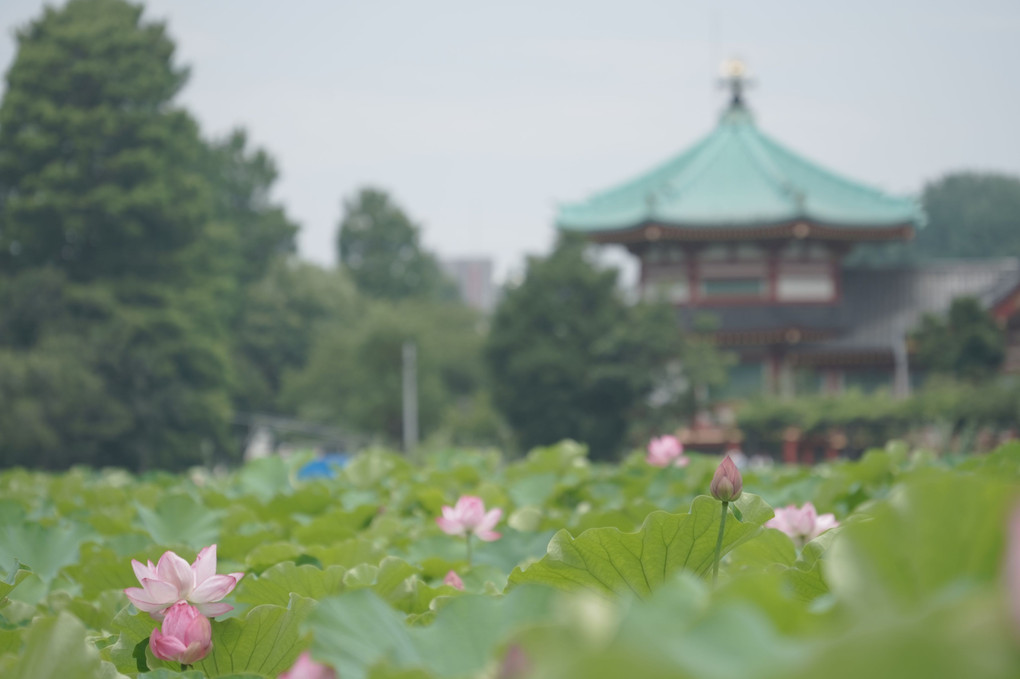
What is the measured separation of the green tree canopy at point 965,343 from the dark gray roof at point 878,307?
2.86 feet

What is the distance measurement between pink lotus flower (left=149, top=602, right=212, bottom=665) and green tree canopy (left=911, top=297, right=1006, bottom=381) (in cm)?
1630

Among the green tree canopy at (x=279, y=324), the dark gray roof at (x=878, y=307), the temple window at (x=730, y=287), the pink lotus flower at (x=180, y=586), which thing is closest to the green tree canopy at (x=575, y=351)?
the dark gray roof at (x=878, y=307)

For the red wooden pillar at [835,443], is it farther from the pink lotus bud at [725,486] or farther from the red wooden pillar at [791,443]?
the pink lotus bud at [725,486]

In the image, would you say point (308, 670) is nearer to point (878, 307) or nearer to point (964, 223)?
point (878, 307)

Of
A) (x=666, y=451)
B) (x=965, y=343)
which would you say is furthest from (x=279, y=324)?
(x=666, y=451)

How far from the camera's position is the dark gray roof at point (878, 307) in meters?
18.2

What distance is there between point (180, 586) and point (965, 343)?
16440 millimetres

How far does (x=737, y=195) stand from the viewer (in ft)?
62.8

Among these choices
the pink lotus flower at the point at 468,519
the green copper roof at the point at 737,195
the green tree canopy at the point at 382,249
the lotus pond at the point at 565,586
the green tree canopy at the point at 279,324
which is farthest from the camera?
the green tree canopy at the point at 382,249

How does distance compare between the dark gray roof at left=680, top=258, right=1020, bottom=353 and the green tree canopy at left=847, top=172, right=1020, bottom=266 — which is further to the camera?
the green tree canopy at left=847, top=172, right=1020, bottom=266

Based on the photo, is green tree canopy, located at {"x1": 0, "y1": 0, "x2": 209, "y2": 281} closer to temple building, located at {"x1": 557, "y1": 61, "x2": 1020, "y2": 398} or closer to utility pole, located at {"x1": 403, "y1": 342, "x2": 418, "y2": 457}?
utility pole, located at {"x1": 403, "y1": 342, "x2": 418, "y2": 457}

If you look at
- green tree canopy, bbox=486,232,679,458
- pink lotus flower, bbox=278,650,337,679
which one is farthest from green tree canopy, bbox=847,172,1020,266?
pink lotus flower, bbox=278,650,337,679

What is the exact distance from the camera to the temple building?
18188 mm

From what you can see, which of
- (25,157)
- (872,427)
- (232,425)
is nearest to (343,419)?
(232,425)
